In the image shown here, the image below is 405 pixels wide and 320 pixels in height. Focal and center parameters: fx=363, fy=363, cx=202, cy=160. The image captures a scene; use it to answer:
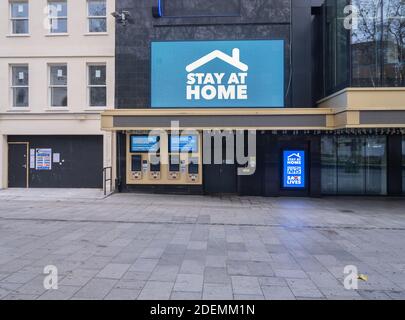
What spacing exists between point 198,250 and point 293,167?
9.06 metres

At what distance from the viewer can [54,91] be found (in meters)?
16.2

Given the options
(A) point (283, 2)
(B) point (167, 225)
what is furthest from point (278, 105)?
(B) point (167, 225)

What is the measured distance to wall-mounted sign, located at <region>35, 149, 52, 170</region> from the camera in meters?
16.2

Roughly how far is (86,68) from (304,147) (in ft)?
32.8

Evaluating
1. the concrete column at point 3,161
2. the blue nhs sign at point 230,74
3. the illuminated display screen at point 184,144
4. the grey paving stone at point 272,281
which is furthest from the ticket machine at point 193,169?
the grey paving stone at point 272,281

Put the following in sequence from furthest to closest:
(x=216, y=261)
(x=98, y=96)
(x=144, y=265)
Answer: (x=98, y=96) < (x=216, y=261) < (x=144, y=265)

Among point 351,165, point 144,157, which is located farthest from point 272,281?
point 351,165

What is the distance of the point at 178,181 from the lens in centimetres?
1521

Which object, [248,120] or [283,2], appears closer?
[248,120]

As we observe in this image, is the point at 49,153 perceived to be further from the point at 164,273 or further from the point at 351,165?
the point at 351,165

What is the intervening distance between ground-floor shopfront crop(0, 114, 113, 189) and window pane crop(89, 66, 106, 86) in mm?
1896

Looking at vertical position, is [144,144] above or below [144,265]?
above

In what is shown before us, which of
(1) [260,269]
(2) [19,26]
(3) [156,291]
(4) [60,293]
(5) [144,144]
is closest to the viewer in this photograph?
(4) [60,293]
